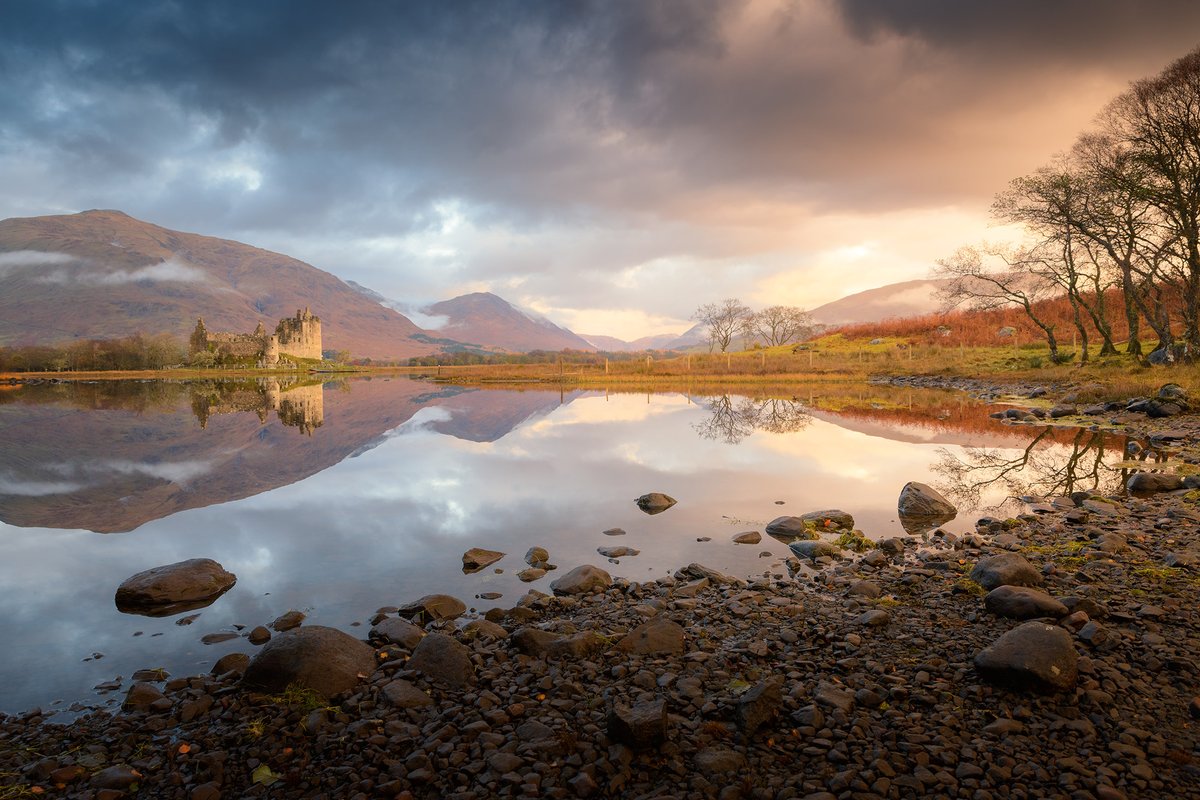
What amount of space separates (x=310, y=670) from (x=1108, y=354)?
173ft

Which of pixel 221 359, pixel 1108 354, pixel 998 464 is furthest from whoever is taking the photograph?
pixel 221 359

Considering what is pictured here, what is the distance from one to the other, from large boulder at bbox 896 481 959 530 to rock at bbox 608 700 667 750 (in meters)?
8.29

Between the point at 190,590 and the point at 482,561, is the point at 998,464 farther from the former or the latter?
the point at 190,590

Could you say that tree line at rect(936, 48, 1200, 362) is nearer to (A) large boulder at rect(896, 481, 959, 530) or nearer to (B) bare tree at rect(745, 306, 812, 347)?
(A) large boulder at rect(896, 481, 959, 530)

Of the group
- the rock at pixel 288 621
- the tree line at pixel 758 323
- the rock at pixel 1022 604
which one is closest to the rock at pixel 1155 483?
the rock at pixel 1022 604

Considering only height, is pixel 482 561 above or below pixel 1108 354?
below

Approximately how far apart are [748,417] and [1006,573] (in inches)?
927

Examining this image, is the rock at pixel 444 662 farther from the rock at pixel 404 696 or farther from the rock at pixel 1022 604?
the rock at pixel 1022 604

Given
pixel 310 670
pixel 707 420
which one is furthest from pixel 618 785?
pixel 707 420

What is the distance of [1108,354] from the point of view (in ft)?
133

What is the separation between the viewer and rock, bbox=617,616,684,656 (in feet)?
19.2

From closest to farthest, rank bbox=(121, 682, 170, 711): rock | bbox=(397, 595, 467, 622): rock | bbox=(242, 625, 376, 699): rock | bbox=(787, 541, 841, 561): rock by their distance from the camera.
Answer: bbox=(121, 682, 170, 711): rock, bbox=(242, 625, 376, 699): rock, bbox=(397, 595, 467, 622): rock, bbox=(787, 541, 841, 561): rock

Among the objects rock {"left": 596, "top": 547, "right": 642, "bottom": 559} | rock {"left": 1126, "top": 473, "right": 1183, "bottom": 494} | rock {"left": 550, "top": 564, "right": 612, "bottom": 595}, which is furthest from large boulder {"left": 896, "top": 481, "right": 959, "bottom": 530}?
rock {"left": 550, "top": 564, "right": 612, "bottom": 595}

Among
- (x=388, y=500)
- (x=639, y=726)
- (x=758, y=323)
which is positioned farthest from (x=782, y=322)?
(x=639, y=726)
